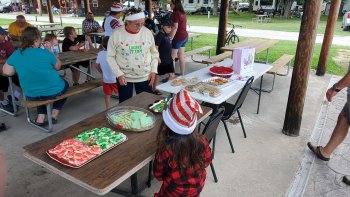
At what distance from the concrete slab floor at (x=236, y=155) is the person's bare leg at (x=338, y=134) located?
0.31m

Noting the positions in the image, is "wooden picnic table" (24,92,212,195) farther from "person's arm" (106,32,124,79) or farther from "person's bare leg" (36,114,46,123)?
"person's bare leg" (36,114,46,123)

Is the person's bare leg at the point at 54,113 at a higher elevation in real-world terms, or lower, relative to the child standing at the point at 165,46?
lower

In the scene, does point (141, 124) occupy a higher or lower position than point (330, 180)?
higher

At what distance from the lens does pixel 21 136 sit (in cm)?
373

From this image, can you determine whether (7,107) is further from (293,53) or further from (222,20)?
(293,53)

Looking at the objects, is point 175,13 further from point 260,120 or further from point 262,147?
point 262,147

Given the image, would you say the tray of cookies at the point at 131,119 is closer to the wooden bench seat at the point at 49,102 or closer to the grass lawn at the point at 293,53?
the wooden bench seat at the point at 49,102

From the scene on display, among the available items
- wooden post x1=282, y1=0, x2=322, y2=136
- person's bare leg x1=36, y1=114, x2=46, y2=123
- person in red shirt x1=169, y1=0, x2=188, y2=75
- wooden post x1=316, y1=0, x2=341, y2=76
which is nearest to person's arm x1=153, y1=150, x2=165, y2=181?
wooden post x1=282, y1=0, x2=322, y2=136

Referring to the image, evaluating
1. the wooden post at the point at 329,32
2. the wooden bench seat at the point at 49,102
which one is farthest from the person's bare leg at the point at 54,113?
the wooden post at the point at 329,32

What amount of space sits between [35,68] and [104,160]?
2226mm

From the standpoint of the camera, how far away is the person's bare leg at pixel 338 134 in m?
3.07

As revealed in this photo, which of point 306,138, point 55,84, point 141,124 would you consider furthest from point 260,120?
point 55,84

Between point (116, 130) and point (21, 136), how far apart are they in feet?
7.15

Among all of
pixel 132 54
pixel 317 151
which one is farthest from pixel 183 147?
pixel 317 151
